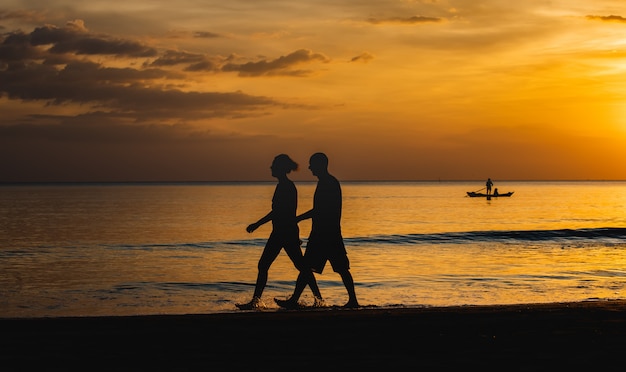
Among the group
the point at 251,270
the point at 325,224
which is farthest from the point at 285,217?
the point at 251,270

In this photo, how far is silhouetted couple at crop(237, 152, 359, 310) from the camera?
37.8 feet

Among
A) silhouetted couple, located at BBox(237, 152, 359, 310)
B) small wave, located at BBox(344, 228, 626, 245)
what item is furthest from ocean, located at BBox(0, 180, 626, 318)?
silhouetted couple, located at BBox(237, 152, 359, 310)

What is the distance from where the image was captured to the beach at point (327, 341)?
6.70m

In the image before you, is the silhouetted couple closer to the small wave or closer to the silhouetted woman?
the silhouetted woman

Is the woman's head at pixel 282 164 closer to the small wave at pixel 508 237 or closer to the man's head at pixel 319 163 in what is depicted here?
the man's head at pixel 319 163

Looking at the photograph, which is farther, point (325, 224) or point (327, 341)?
point (325, 224)

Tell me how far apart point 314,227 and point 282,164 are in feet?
3.65

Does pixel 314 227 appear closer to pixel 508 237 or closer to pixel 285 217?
pixel 285 217

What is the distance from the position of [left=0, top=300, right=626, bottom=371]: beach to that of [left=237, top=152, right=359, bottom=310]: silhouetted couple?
155cm

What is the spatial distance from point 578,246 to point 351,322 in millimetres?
26208

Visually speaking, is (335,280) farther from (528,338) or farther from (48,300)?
(528,338)

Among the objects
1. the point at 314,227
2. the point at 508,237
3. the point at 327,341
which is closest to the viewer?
the point at 327,341

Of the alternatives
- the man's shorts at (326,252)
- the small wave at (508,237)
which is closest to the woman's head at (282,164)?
the man's shorts at (326,252)

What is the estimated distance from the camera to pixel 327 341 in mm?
7820
